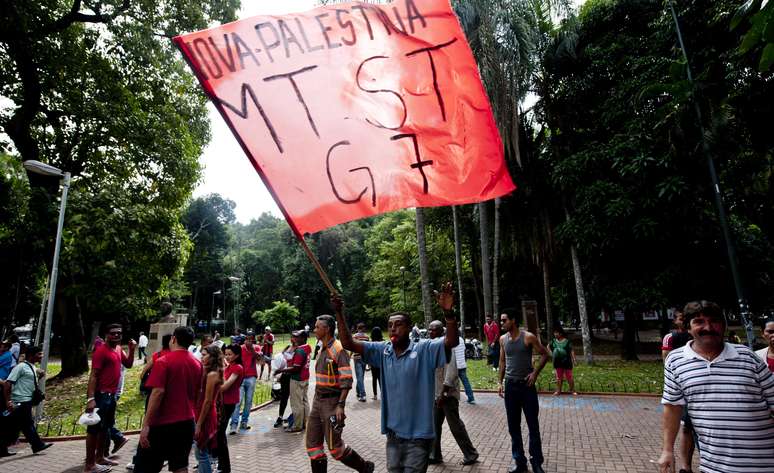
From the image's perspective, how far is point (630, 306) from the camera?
637 inches

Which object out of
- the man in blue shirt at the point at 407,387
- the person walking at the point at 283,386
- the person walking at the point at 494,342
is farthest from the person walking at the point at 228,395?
Answer: the person walking at the point at 494,342

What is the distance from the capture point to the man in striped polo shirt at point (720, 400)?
247 cm

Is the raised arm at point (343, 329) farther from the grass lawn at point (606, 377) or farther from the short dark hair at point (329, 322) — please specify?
the grass lawn at point (606, 377)

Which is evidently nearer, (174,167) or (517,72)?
(174,167)

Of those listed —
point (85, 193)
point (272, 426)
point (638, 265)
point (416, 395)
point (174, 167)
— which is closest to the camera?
point (416, 395)

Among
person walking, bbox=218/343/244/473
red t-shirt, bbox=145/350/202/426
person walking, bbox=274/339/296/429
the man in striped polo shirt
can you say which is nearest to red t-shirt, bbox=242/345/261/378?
person walking, bbox=274/339/296/429

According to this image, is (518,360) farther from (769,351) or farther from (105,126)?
(105,126)

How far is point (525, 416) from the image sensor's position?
540cm

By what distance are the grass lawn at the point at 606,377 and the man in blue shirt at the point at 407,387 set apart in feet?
31.2

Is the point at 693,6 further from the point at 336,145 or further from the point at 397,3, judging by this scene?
the point at 336,145

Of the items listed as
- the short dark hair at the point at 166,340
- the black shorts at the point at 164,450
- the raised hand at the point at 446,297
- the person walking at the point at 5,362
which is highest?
the raised hand at the point at 446,297

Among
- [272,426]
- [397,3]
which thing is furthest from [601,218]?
[397,3]

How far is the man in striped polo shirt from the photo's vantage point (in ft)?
8.10

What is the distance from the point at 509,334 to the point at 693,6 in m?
13.8
